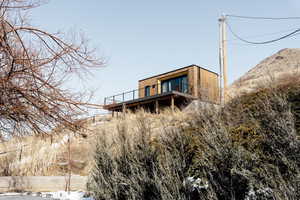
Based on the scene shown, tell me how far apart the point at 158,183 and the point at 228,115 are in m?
2.28

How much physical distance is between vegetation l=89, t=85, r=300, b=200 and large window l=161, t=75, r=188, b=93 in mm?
13653

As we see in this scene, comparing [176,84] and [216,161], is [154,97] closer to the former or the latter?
[176,84]

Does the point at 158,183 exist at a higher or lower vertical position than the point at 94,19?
lower

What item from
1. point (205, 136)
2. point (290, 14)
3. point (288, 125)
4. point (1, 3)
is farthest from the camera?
point (290, 14)

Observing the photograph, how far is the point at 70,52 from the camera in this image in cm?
359

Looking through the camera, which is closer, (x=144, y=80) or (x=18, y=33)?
(x=18, y=33)

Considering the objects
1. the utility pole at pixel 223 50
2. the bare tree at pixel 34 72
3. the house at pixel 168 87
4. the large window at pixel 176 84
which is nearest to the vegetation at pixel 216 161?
the bare tree at pixel 34 72

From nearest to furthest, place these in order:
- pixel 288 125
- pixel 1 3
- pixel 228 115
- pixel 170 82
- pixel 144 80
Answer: pixel 288 125 < pixel 1 3 < pixel 228 115 < pixel 170 82 < pixel 144 80

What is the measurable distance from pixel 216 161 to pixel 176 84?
17.6 m

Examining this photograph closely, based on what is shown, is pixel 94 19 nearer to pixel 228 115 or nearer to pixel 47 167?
pixel 228 115

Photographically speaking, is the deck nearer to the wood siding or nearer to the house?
the house

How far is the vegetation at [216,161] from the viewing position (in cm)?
248

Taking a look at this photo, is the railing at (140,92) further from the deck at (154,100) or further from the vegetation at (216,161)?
the vegetation at (216,161)

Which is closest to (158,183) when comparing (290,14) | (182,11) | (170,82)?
(182,11)
